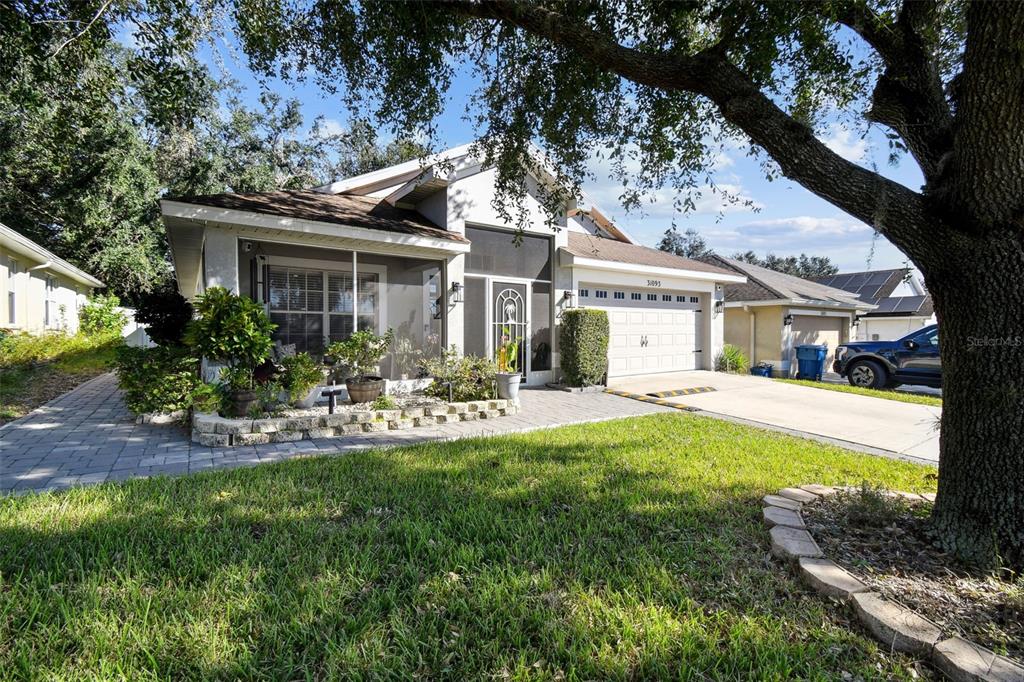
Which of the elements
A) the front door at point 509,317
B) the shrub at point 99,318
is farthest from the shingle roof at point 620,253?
the shrub at point 99,318

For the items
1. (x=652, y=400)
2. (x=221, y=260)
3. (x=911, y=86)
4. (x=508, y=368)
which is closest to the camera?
(x=911, y=86)

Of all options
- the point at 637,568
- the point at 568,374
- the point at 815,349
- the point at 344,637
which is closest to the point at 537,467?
the point at 637,568

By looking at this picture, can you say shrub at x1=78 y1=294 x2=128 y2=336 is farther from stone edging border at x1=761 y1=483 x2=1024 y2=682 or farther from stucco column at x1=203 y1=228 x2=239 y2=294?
stone edging border at x1=761 y1=483 x2=1024 y2=682

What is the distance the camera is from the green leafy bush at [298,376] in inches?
275

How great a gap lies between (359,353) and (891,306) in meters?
30.7

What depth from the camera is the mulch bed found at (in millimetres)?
2436

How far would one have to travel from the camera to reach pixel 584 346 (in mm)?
10969

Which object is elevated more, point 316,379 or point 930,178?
point 930,178

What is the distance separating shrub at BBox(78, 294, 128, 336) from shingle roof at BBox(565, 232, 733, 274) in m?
18.0

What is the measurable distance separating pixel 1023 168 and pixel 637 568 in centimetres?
326

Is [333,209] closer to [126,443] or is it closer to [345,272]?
[345,272]

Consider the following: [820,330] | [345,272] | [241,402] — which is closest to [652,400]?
[345,272]

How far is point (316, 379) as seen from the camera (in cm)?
721

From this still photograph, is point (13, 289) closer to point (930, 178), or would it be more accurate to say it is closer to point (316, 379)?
point (316, 379)
